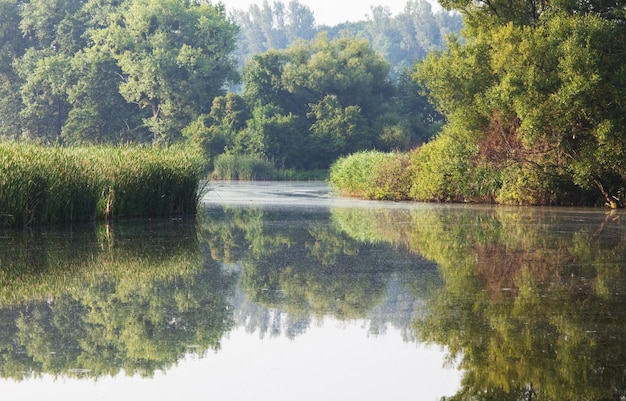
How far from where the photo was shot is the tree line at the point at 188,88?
62.7m

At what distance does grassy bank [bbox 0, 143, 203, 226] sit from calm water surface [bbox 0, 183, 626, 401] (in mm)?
1481

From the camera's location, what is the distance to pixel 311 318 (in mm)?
7793

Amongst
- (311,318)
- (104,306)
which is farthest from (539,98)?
(104,306)

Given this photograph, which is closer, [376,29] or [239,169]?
[239,169]

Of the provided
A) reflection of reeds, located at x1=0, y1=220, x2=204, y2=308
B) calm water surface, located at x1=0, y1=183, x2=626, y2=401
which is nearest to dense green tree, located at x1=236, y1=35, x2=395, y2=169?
reflection of reeds, located at x1=0, y1=220, x2=204, y2=308

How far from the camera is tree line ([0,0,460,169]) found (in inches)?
2469

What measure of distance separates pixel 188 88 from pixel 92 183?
48814mm

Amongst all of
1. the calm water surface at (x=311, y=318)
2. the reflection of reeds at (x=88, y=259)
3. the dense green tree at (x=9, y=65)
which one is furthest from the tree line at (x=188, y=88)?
the calm water surface at (x=311, y=318)

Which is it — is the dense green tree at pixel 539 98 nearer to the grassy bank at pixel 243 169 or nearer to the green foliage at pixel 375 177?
the green foliage at pixel 375 177

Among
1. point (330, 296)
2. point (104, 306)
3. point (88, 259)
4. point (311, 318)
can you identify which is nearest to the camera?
point (311, 318)

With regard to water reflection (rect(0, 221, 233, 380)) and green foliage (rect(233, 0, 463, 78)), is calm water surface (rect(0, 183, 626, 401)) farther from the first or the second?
green foliage (rect(233, 0, 463, 78))

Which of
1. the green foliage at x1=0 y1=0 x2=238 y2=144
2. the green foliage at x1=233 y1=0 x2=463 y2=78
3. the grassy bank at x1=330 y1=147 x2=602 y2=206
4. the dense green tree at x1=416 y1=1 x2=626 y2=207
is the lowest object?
the grassy bank at x1=330 y1=147 x2=602 y2=206

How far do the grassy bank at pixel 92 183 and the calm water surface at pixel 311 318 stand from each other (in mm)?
1481

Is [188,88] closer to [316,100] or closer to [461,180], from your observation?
[316,100]
